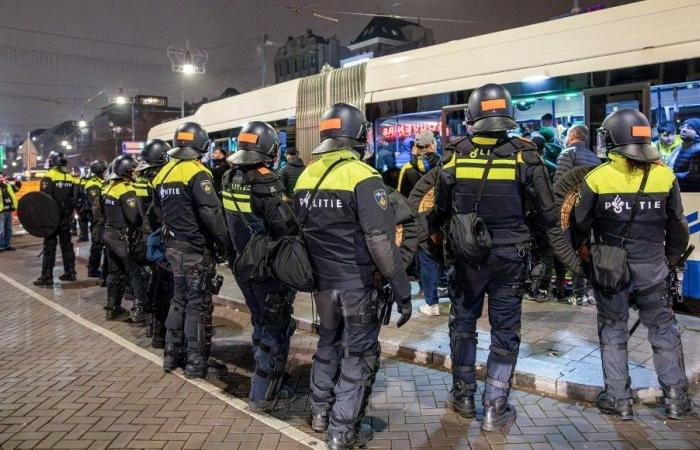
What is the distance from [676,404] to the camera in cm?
417

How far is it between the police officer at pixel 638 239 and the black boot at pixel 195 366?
3.43 m

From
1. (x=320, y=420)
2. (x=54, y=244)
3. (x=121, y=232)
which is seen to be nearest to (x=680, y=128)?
(x=320, y=420)

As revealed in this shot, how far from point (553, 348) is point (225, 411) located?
10.3ft

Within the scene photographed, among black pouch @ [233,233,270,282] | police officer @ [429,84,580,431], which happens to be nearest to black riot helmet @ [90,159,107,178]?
black pouch @ [233,233,270,282]

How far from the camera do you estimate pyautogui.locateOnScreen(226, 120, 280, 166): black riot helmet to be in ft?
14.8

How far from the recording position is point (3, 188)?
15852 mm

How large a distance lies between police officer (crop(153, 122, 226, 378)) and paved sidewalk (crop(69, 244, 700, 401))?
6.08 feet

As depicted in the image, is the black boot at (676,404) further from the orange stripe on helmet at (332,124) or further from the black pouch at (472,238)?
the orange stripe on helmet at (332,124)

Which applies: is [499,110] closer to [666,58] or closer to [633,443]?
[633,443]

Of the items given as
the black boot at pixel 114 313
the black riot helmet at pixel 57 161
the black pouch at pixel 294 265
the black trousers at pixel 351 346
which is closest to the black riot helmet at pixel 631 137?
the black trousers at pixel 351 346

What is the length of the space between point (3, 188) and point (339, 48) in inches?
2314

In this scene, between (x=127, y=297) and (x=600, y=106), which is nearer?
(x=600, y=106)

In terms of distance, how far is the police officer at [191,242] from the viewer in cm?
528

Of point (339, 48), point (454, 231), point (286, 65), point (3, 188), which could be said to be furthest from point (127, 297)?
point (286, 65)
